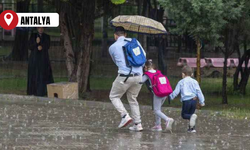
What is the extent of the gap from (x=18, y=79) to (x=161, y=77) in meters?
11.1

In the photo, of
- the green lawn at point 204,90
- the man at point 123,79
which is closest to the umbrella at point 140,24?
the man at point 123,79

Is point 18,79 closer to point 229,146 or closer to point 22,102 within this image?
point 22,102

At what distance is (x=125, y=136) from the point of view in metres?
11.1

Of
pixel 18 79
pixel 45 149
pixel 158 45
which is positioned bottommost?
pixel 18 79

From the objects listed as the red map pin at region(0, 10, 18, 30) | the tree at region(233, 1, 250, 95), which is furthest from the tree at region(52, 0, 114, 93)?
the tree at region(233, 1, 250, 95)

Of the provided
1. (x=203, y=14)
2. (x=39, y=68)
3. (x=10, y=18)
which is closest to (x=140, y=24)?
(x=203, y=14)

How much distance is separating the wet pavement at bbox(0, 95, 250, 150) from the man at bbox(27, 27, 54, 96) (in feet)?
8.71

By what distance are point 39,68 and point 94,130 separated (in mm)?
7178

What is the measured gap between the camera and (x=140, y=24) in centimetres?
1396

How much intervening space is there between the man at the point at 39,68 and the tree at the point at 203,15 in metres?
3.38

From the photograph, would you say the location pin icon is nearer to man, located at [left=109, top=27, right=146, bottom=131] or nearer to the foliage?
the foliage

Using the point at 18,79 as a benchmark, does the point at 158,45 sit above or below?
above

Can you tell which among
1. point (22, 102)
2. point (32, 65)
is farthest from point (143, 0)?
point (22, 102)

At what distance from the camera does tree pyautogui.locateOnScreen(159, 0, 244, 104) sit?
1596 centimetres
